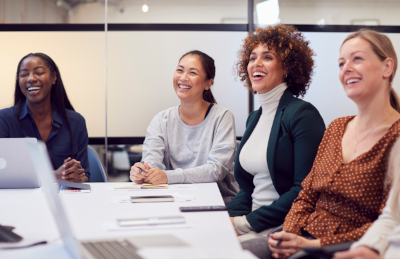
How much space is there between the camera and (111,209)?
58.6 inches

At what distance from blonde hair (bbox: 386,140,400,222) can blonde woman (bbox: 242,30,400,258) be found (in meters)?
0.07

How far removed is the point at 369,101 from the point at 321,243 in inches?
24.0

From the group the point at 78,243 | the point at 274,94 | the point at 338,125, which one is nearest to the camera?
the point at 78,243

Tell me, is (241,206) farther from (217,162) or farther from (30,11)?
(30,11)

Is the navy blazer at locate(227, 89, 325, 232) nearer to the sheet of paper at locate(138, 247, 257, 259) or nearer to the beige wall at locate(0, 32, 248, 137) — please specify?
the sheet of paper at locate(138, 247, 257, 259)

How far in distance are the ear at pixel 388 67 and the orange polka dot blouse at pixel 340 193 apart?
0.21 metres

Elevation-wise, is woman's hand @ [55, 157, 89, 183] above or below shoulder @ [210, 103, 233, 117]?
below

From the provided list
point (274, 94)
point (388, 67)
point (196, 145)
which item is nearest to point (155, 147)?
point (196, 145)

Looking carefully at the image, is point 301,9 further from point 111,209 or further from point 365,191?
point 111,209

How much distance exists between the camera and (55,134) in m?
2.60

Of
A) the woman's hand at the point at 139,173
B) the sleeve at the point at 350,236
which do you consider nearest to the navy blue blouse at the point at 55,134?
the woman's hand at the point at 139,173

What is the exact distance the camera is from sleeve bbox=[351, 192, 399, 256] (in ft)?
3.72

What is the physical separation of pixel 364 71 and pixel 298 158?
0.51m

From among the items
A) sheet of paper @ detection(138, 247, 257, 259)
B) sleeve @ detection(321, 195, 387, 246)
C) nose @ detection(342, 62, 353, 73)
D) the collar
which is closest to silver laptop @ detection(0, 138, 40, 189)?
the collar
